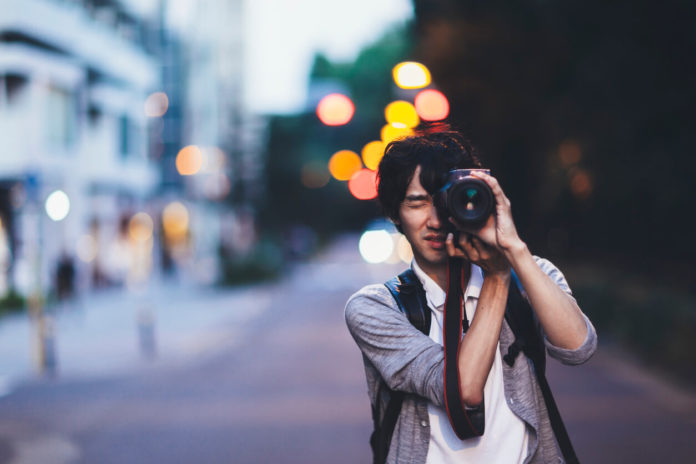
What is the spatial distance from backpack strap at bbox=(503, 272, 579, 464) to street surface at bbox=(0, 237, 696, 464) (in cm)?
480

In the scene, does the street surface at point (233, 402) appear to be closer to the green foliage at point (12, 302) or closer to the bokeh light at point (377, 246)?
the green foliage at point (12, 302)

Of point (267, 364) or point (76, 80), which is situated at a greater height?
point (76, 80)

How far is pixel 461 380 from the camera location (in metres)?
1.89

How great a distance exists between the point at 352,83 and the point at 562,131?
118 ft

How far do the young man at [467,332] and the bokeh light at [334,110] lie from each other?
13.3 meters

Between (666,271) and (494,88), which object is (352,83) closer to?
(494,88)

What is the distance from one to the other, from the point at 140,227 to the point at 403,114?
863 inches

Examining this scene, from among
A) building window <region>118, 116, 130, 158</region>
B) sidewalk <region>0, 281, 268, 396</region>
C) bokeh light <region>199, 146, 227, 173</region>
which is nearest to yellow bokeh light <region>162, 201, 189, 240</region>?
bokeh light <region>199, 146, 227, 173</region>

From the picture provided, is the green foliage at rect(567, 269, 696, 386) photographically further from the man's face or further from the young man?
the man's face

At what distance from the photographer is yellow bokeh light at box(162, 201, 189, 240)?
4484 cm

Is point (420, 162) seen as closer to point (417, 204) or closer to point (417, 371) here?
point (417, 204)

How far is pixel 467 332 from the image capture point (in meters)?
1.92

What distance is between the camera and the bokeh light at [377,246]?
56531 millimetres

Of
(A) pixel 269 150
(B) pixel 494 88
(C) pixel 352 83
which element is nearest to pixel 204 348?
(B) pixel 494 88
